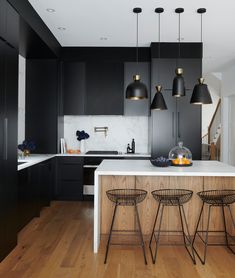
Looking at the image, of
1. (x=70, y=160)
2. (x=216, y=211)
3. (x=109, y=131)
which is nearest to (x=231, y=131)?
(x=109, y=131)

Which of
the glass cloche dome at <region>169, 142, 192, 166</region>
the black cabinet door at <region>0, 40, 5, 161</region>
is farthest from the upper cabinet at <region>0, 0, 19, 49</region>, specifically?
the glass cloche dome at <region>169, 142, 192, 166</region>

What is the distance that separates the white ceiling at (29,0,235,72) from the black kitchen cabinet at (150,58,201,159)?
17.8 inches

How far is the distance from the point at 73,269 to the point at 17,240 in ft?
3.38

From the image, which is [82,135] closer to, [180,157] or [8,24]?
[180,157]

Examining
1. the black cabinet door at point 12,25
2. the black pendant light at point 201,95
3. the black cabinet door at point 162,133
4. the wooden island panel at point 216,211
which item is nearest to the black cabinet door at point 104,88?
the black cabinet door at point 162,133

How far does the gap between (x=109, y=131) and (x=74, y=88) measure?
3.60 ft

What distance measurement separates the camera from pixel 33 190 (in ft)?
14.9

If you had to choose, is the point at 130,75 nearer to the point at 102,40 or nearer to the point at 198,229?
the point at 102,40

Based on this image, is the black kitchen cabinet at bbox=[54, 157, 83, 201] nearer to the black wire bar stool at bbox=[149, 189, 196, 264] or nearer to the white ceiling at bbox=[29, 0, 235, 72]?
the white ceiling at bbox=[29, 0, 235, 72]

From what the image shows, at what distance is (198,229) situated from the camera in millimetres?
3734

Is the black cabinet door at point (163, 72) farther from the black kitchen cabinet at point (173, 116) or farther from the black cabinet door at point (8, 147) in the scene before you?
the black cabinet door at point (8, 147)

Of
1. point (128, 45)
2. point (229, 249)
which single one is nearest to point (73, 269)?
point (229, 249)

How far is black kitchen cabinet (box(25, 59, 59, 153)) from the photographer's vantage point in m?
5.89

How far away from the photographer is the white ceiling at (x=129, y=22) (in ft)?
13.1
